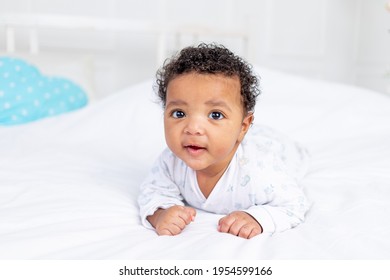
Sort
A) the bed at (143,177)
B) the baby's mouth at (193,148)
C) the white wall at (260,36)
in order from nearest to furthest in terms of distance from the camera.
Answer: the bed at (143,177) → the baby's mouth at (193,148) → the white wall at (260,36)

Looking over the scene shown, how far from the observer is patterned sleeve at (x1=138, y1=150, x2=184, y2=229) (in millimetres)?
926

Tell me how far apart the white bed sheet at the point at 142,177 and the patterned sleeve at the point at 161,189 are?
35 millimetres

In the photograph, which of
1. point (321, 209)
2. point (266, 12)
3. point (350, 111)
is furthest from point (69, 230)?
point (266, 12)

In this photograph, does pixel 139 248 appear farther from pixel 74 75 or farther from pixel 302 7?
pixel 302 7

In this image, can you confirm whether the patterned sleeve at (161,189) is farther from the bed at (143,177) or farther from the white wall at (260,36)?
the white wall at (260,36)

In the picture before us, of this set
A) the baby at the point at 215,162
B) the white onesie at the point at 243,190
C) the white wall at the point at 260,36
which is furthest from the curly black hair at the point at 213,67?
the white wall at the point at 260,36

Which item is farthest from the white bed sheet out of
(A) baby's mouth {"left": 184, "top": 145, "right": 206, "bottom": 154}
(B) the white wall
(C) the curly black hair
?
(B) the white wall

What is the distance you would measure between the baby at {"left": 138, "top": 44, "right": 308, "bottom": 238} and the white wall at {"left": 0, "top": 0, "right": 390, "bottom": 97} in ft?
5.30

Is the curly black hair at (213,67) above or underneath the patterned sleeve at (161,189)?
above

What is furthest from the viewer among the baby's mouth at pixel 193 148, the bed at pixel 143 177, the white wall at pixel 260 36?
the white wall at pixel 260 36

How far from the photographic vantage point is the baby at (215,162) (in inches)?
32.7

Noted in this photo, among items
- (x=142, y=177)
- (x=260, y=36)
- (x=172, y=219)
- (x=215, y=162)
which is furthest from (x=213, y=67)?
(x=260, y=36)

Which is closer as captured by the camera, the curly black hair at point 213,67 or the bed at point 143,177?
the bed at point 143,177

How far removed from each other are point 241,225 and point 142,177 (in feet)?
1.47
